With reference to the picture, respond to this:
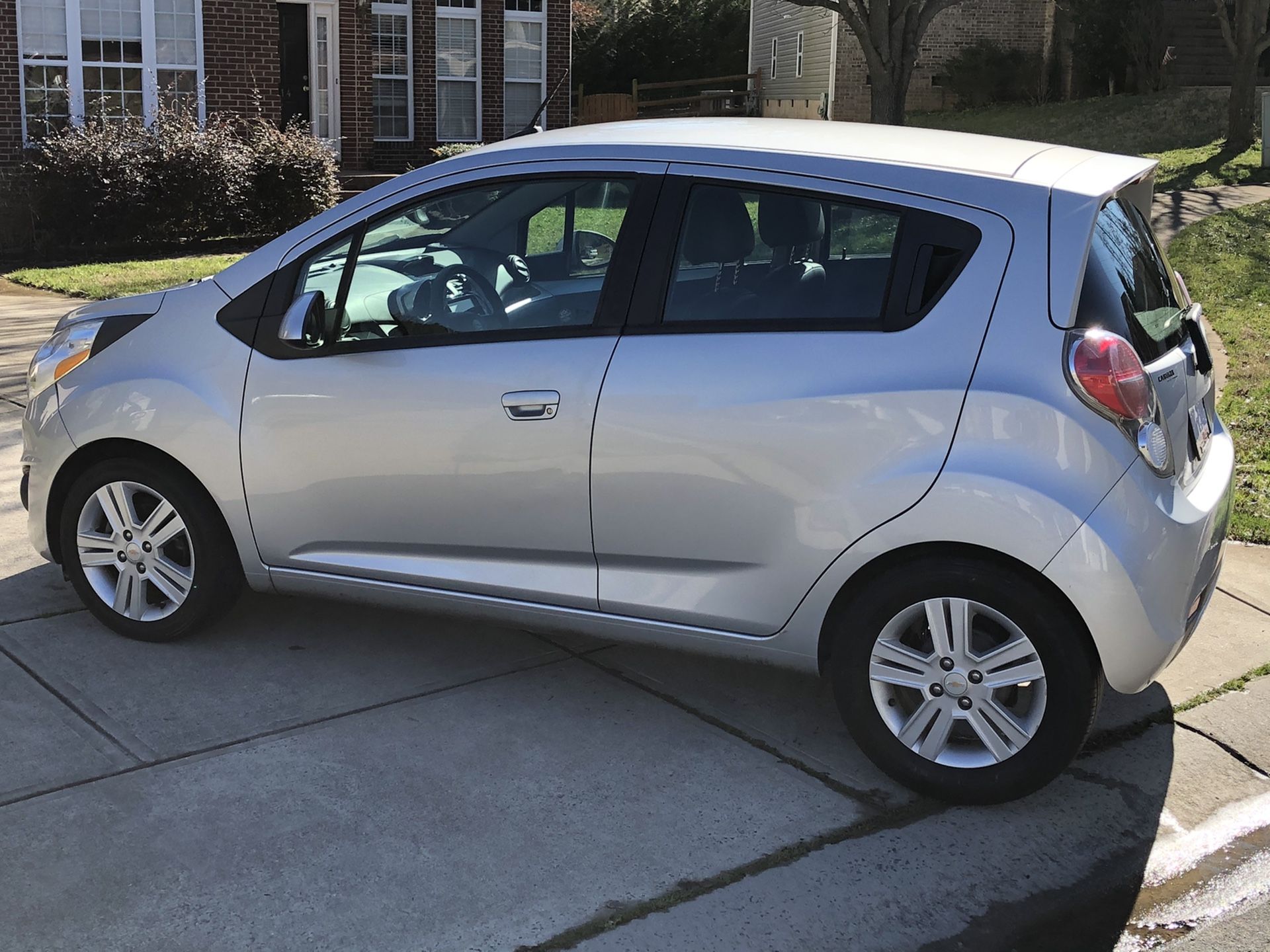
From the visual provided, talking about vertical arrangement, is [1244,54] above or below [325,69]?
above

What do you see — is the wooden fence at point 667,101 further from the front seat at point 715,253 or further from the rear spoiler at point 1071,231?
the rear spoiler at point 1071,231

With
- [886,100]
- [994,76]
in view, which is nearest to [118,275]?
[886,100]

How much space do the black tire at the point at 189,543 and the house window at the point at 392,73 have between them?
58.1ft

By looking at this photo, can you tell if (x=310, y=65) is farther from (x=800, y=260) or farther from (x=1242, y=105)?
(x=800, y=260)

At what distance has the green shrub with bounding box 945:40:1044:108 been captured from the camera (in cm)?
3344

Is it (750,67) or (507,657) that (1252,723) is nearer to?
(507,657)

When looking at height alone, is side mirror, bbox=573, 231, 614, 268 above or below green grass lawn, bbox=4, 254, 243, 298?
above

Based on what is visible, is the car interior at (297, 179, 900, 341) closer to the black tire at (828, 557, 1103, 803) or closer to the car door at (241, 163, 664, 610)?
the car door at (241, 163, 664, 610)

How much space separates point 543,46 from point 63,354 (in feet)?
61.5

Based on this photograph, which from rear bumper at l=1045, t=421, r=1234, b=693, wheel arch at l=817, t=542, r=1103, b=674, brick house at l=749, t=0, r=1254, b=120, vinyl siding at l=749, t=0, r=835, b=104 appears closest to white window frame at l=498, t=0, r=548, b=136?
brick house at l=749, t=0, r=1254, b=120

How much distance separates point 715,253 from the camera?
3.95 m

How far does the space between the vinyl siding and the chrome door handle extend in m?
31.5

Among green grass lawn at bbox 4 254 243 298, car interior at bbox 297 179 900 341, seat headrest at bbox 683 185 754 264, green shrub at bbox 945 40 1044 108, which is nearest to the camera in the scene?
car interior at bbox 297 179 900 341

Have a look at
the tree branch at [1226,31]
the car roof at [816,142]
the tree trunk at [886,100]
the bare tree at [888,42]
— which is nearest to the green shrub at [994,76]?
the tree branch at [1226,31]
